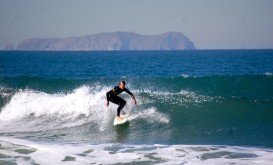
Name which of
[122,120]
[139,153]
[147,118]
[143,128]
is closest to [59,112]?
[122,120]

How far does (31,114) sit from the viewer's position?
56.4 feet

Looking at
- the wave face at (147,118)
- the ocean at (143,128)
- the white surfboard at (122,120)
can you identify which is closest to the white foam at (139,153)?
the ocean at (143,128)

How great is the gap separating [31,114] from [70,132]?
417cm

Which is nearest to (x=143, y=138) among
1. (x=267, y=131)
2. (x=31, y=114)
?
(x=267, y=131)

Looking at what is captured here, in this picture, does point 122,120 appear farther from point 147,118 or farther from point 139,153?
point 139,153

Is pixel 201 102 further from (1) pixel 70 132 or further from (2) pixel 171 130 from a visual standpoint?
(1) pixel 70 132

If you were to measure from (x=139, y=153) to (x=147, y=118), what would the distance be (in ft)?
18.7

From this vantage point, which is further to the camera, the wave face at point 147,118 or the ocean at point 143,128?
the wave face at point 147,118

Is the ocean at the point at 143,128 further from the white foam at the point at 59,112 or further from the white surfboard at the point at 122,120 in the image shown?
the white surfboard at the point at 122,120

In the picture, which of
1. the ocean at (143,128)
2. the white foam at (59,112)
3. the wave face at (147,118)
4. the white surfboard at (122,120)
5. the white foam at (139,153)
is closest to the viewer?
the white foam at (139,153)

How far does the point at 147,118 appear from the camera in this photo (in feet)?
50.0

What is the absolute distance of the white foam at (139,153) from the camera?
28.9ft

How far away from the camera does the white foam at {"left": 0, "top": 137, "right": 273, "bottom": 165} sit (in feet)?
28.9

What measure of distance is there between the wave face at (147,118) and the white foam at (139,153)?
1250 mm
